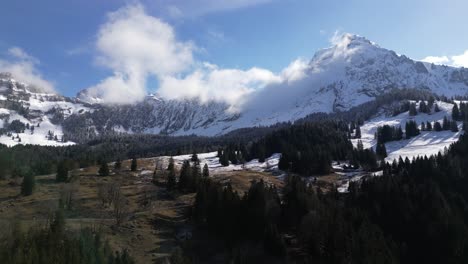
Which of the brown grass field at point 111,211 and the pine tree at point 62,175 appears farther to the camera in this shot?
the pine tree at point 62,175

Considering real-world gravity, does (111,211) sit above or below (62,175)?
below

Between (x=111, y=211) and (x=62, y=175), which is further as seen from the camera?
(x=62, y=175)

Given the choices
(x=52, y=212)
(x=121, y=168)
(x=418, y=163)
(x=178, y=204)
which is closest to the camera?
(x=52, y=212)

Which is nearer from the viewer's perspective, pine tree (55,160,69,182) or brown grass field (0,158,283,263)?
brown grass field (0,158,283,263)

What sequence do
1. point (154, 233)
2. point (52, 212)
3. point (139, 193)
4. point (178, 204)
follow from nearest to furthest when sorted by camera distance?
point (154, 233), point (52, 212), point (178, 204), point (139, 193)

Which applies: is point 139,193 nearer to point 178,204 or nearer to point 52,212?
point 178,204

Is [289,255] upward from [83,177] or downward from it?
downward

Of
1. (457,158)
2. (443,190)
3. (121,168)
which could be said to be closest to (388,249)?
(443,190)

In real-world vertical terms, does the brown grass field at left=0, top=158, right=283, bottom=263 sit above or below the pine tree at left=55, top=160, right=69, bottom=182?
below

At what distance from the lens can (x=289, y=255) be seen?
300 ft

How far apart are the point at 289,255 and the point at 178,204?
47.3m

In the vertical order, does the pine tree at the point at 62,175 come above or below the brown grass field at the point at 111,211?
above

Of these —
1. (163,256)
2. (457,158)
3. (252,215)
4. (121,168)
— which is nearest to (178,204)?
(252,215)

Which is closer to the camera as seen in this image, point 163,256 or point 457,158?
point 163,256
